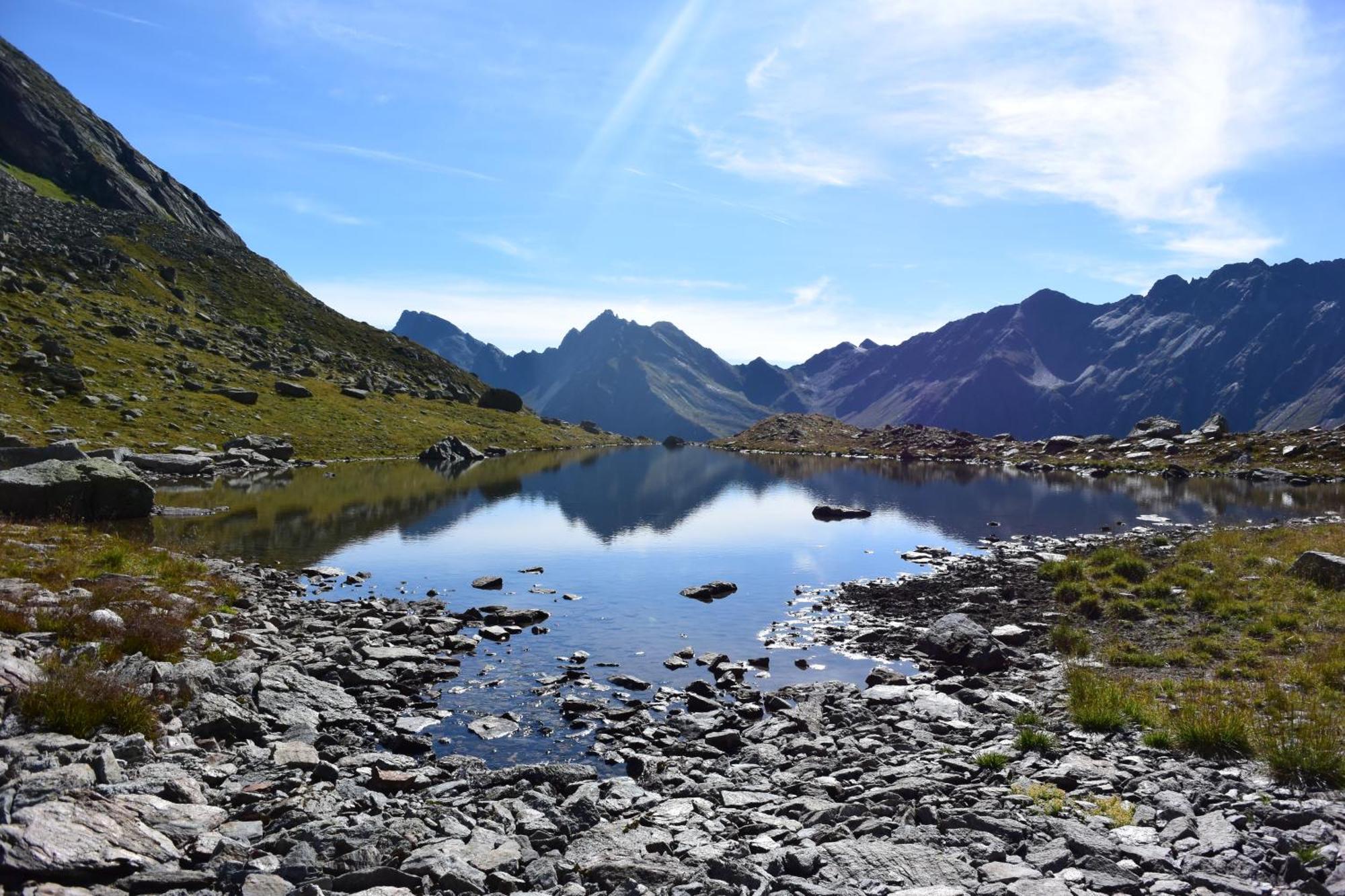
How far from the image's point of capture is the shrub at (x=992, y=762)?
1500 cm

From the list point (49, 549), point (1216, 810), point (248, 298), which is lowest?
point (1216, 810)

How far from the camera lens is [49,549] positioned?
A: 26.8 metres

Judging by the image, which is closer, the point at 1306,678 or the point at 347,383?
the point at 1306,678

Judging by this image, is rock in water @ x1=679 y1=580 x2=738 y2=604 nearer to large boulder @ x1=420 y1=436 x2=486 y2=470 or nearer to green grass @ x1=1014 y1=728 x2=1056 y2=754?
green grass @ x1=1014 y1=728 x2=1056 y2=754

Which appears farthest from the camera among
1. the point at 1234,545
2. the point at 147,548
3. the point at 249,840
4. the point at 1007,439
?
the point at 1007,439

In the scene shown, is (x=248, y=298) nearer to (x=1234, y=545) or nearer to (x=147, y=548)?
(x=147, y=548)

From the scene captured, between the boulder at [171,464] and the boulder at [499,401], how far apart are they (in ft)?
318

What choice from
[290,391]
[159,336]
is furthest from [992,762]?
[159,336]

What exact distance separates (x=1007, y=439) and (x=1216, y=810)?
161539mm

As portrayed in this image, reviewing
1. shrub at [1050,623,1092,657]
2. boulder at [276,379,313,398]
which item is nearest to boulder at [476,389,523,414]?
boulder at [276,379,313,398]

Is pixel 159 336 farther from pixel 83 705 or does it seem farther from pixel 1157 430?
pixel 1157 430

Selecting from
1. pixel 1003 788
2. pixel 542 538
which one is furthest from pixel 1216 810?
pixel 542 538

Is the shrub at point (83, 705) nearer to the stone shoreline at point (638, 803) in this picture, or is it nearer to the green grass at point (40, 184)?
the stone shoreline at point (638, 803)

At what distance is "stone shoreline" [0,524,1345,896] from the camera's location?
10242 mm
